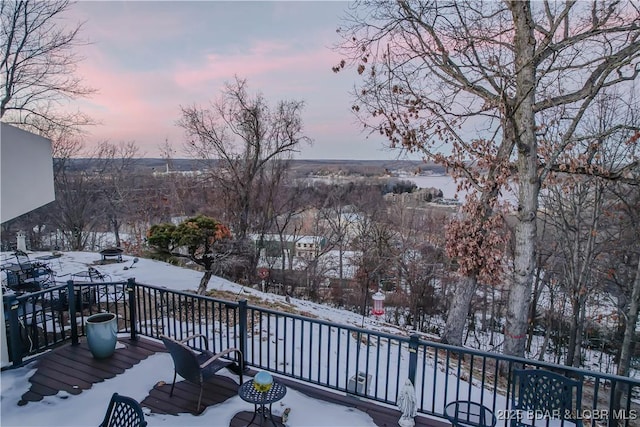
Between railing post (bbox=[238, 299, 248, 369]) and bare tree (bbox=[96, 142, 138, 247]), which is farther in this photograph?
bare tree (bbox=[96, 142, 138, 247])

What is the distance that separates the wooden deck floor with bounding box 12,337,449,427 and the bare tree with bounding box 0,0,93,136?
11.4m

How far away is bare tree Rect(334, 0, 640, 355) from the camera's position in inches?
220

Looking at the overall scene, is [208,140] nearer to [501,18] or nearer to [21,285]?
[21,285]

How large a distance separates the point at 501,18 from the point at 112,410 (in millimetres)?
8089

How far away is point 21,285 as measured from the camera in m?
6.63

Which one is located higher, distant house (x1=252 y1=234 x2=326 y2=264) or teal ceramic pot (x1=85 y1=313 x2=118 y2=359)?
teal ceramic pot (x1=85 y1=313 x2=118 y2=359)

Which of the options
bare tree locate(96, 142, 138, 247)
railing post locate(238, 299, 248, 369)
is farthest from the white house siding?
bare tree locate(96, 142, 138, 247)

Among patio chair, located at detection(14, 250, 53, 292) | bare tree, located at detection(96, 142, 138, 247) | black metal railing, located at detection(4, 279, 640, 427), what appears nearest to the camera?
black metal railing, located at detection(4, 279, 640, 427)

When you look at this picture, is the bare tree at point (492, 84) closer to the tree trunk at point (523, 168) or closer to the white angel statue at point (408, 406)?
the tree trunk at point (523, 168)

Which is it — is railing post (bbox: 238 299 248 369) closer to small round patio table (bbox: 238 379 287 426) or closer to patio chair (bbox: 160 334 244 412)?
patio chair (bbox: 160 334 244 412)

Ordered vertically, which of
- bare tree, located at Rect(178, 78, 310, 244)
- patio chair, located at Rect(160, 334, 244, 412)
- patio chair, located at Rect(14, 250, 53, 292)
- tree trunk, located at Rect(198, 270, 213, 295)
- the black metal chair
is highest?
bare tree, located at Rect(178, 78, 310, 244)

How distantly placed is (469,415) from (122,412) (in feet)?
9.50

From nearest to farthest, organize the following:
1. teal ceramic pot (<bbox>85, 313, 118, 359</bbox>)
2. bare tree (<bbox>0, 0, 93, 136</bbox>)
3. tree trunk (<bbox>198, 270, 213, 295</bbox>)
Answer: teal ceramic pot (<bbox>85, 313, 118, 359</bbox>), tree trunk (<bbox>198, 270, 213, 295</bbox>), bare tree (<bbox>0, 0, 93, 136</bbox>)

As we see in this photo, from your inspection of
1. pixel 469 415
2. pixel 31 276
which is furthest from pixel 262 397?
pixel 31 276
